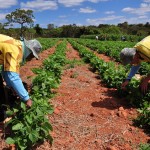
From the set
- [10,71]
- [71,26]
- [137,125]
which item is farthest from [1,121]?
[71,26]

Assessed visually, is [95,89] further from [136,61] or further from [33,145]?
[33,145]

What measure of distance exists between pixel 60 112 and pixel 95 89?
194 centimetres

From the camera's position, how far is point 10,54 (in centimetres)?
369

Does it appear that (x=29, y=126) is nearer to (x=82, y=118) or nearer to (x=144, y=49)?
(x=82, y=118)

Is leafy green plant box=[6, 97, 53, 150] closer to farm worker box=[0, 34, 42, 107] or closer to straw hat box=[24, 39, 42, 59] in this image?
farm worker box=[0, 34, 42, 107]

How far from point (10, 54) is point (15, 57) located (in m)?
0.08

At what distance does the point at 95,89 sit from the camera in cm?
695

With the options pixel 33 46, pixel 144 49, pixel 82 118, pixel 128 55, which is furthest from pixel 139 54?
pixel 33 46

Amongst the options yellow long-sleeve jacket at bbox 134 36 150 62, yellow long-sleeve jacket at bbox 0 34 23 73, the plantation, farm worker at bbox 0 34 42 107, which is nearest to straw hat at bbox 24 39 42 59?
farm worker at bbox 0 34 42 107

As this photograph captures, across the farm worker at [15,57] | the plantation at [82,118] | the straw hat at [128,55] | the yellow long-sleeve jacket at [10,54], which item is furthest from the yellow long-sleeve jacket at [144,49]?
the yellow long-sleeve jacket at [10,54]

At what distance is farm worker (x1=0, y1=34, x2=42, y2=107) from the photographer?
3.63 m

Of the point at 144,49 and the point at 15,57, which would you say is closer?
the point at 15,57

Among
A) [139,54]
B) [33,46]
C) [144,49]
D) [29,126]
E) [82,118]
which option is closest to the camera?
[29,126]

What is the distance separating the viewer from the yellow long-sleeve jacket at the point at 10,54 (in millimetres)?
3645
